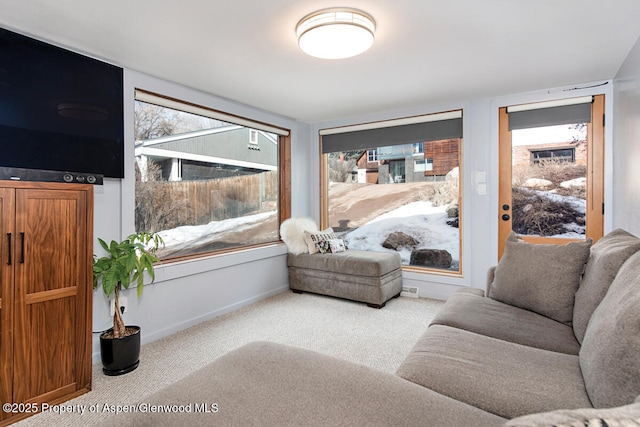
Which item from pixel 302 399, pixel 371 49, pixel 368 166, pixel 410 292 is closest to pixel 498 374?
pixel 302 399

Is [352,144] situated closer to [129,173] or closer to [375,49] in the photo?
[375,49]

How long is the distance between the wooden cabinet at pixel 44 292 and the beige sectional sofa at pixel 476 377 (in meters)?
1.32

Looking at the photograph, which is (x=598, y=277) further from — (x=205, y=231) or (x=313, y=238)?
(x=205, y=231)

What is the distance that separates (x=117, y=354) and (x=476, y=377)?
7.39 feet

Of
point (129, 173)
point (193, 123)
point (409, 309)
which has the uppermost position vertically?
point (193, 123)

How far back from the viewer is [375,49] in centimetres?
241

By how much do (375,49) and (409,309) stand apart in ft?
8.49

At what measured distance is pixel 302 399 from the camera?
3.44ft

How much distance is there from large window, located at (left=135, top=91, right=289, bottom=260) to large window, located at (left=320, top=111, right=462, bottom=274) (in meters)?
0.82

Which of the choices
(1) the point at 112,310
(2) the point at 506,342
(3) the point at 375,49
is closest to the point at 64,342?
(1) the point at 112,310

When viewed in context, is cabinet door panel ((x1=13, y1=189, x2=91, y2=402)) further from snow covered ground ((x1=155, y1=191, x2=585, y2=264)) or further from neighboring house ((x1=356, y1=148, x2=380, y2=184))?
neighboring house ((x1=356, y1=148, x2=380, y2=184))

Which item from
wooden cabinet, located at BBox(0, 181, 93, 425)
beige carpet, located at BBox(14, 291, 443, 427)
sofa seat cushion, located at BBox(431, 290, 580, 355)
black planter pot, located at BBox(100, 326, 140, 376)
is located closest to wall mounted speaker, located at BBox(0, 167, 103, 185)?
wooden cabinet, located at BBox(0, 181, 93, 425)

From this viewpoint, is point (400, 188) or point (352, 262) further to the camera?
point (400, 188)

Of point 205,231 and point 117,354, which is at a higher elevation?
point 205,231
